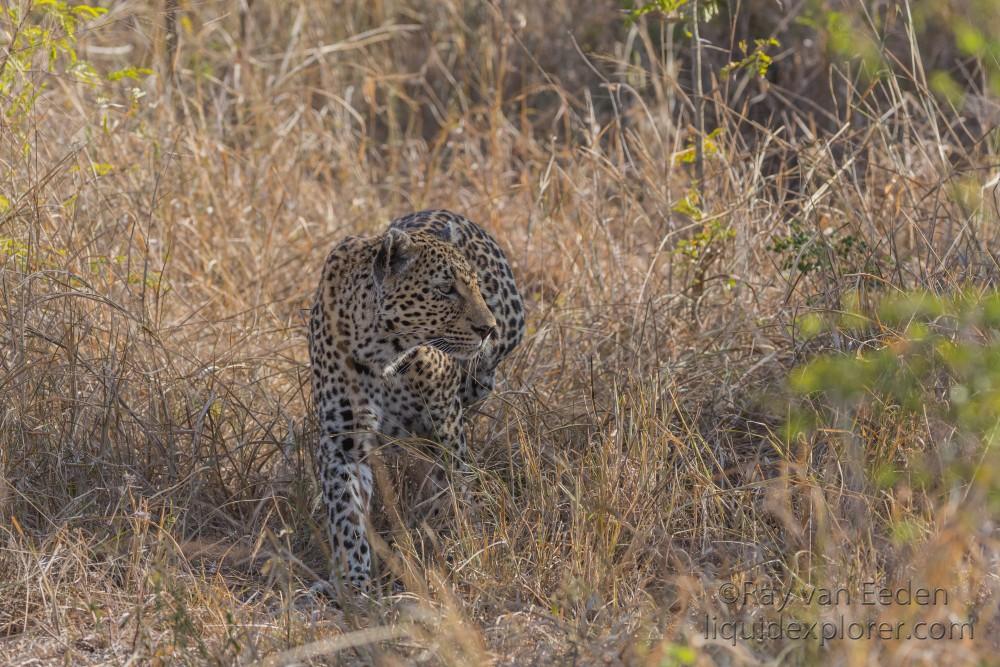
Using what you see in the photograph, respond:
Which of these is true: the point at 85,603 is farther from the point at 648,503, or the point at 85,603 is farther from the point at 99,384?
the point at 648,503

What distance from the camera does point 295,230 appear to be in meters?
8.07

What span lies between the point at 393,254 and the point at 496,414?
1052 millimetres

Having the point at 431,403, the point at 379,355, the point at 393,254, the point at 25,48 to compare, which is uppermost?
the point at 25,48

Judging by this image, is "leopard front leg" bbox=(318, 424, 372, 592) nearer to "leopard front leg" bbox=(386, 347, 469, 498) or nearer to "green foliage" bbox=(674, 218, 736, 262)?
"leopard front leg" bbox=(386, 347, 469, 498)

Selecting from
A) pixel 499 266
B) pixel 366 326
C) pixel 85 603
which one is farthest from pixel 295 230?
pixel 85 603

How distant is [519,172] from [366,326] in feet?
13.2

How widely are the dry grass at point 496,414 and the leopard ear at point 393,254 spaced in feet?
2.69

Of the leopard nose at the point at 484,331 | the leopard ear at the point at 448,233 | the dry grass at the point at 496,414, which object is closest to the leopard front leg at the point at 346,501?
the dry grass at the point at 496,414

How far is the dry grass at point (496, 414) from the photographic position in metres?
4.20

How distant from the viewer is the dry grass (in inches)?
165

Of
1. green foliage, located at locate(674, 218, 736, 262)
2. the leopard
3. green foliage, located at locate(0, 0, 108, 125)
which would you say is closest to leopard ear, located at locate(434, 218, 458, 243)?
the leopard

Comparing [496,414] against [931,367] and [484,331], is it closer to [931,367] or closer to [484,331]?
[484,331]

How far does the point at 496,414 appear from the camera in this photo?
584cm

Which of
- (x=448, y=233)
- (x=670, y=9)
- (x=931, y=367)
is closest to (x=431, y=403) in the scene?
(x=448, y=233)
